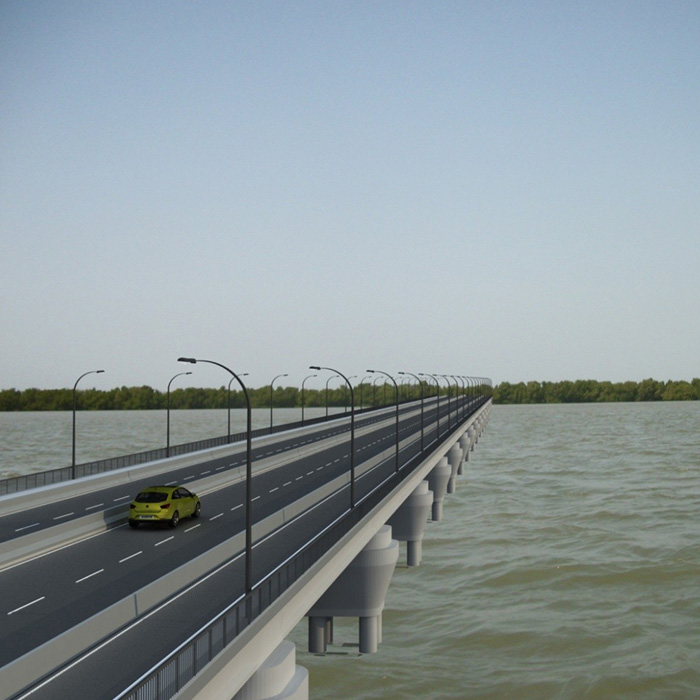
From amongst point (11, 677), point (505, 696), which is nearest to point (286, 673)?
point (11, 677)

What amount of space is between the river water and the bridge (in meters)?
2.50

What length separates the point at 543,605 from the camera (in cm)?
4266

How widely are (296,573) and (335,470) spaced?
106ft

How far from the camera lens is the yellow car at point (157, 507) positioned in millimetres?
31719

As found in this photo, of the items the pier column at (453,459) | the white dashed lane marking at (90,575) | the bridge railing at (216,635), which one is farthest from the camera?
the pier column at (453,459)

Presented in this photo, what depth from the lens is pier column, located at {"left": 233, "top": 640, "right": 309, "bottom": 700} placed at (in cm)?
1830

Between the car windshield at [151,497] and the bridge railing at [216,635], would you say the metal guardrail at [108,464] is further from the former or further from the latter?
the bridge railing at [216,635]

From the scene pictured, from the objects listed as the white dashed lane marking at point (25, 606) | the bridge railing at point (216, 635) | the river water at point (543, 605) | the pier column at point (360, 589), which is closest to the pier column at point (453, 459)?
the river water at point (543, 605)

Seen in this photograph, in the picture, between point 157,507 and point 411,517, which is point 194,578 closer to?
point 157,507

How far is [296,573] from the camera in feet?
67.6

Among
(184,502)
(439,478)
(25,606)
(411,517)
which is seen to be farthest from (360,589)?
(439,478)

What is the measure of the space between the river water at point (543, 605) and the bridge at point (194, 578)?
250 cm

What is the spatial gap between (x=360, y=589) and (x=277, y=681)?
1428 cm

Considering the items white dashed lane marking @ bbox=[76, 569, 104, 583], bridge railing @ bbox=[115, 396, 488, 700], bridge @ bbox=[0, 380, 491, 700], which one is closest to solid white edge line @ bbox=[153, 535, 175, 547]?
bridge @ bbox=[0, 380, 491, 700]
